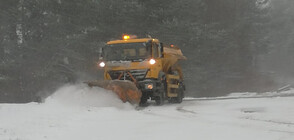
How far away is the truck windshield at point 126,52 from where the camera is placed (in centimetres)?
1506

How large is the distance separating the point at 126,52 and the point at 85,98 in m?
2.61

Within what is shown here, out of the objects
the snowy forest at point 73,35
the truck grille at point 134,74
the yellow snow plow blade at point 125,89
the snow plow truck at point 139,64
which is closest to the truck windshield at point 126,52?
the snow plow truck at point 139,64

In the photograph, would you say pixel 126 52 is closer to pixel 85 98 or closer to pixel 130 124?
pixel 85 98

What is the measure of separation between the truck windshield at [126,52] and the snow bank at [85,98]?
6.31 ft

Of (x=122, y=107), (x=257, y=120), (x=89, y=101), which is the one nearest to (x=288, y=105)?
(x=257, y=120)

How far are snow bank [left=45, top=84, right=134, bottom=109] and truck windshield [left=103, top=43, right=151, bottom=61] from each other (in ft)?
6.31

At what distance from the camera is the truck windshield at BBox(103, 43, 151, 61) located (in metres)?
15.1

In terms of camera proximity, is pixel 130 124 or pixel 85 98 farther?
pixel 85 98

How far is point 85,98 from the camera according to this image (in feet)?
44.2

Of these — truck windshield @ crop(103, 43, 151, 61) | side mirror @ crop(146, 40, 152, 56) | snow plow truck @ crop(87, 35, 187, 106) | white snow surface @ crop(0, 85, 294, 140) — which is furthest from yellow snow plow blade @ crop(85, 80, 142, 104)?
side mirror @ crop(146, 40, 152, 56)

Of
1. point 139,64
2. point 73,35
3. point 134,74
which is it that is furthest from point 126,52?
point 73,35

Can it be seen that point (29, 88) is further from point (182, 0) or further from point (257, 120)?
point (257, 120)

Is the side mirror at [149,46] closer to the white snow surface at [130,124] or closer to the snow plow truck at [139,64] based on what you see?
the snow plow truck at [139,64]

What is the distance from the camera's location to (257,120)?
33.1 ft
